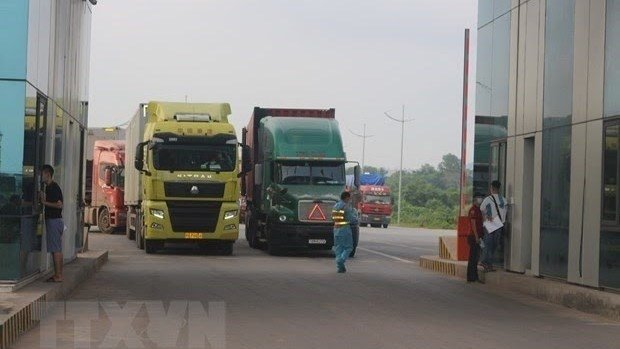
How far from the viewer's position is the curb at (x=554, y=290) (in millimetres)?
17359

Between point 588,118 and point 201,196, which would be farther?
point 201,196

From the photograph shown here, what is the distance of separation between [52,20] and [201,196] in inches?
454

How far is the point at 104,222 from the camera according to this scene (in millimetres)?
46000

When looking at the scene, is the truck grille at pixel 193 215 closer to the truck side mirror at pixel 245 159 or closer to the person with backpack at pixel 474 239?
the truck side mirror at pixel 245 159

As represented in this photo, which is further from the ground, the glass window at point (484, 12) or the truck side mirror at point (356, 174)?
the glass window at point (484, 12)

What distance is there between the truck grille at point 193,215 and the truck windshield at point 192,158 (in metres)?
0.90

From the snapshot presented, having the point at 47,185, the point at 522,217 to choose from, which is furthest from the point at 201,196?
the point at 47,185

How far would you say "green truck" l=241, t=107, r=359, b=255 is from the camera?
31375 millimetres

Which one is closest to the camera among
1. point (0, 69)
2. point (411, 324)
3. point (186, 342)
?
point (186, 342)

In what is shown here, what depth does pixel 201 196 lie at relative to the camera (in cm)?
3036

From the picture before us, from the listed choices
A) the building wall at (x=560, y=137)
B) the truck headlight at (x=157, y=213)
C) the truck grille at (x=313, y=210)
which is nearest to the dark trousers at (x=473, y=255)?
the building wall at (x=560, y=137)

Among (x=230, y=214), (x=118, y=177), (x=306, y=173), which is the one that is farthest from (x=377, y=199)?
(x=230, y=214)

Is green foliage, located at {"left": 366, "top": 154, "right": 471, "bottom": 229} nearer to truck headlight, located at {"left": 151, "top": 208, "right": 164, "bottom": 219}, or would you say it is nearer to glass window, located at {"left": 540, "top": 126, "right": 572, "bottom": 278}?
truck headlight, located at {"left": 151, "top": 208, "right": 164, "bottom": 219}

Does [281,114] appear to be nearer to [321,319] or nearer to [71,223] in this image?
[71,223]
